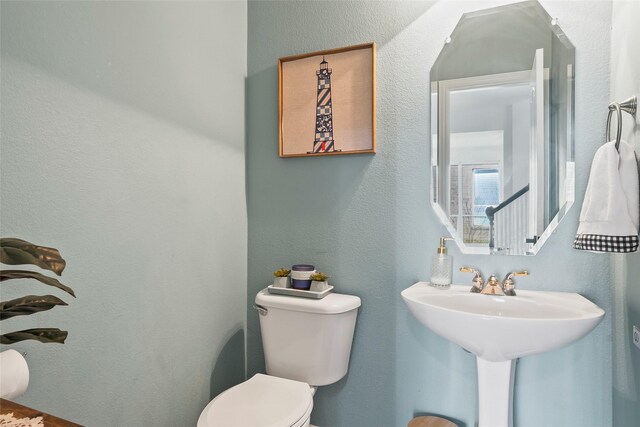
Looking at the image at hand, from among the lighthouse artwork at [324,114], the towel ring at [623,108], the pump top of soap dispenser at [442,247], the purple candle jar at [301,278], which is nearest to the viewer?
the towel ring at [623,108]

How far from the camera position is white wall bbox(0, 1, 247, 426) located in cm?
102

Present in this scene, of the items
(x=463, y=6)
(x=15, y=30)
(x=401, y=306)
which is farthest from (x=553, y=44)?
(x=15, y=30)

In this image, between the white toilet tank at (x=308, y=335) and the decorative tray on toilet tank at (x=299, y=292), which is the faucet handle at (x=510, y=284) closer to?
the white toilet tank at (x=308, y=335)

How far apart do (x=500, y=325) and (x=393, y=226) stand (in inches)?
24.2

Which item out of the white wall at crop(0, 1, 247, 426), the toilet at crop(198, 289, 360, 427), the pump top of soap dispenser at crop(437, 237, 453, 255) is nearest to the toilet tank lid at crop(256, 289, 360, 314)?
Answer: the toilet at crop(198, 289, 360, 427)

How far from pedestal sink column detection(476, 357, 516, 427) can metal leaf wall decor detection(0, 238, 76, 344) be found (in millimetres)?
1240

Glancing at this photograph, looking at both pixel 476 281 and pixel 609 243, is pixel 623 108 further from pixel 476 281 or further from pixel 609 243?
pixel 476 281

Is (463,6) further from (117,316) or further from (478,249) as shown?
(117,316)

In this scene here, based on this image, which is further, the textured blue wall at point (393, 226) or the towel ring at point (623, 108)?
the textured blue wall at point (393, 226)

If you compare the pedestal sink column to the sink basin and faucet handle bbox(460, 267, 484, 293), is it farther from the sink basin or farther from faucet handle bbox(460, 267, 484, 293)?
faucet handle bbox(460, 267, 484, 293)

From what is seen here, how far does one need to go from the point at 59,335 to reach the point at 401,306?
1264 mm

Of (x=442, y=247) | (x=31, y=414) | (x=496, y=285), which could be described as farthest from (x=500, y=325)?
(x=31, y=414)

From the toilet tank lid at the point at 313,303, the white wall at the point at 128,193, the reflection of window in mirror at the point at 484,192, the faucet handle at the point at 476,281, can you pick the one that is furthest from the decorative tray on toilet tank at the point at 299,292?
the reflection of window in mirror at the point at 484,192

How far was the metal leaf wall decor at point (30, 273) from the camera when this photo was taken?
0.57m
